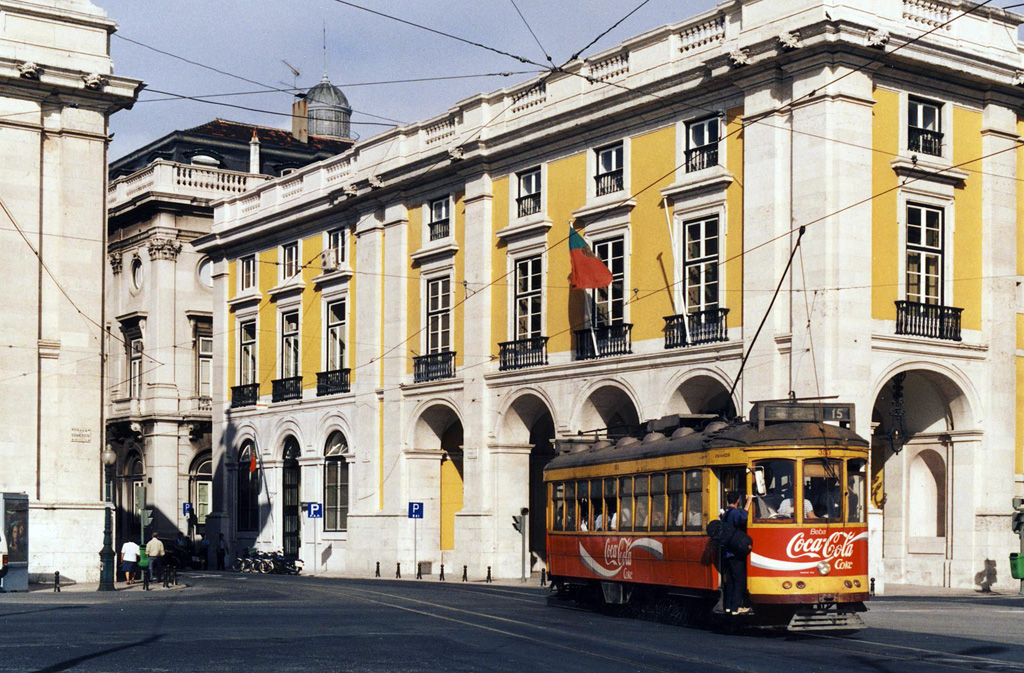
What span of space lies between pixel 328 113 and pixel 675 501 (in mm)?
71041

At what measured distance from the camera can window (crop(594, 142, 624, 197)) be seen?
134 feet

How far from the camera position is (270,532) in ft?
188

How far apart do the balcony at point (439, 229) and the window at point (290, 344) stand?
9333mm

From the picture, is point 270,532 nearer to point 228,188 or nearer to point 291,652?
point 228,188

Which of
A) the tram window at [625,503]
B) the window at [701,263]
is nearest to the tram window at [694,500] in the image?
the tram window at [625,503]

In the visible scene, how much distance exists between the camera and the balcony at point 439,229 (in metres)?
48.3

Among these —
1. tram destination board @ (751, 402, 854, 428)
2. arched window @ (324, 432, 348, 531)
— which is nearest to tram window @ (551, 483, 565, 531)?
tram destination board @ (751, 402, 854, 428)

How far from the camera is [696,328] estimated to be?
124ft

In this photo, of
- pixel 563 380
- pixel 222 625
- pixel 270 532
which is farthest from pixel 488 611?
pixel 270 532

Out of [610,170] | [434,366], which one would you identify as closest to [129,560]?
[434,366]

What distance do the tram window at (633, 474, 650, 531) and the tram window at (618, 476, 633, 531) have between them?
0.18 metres

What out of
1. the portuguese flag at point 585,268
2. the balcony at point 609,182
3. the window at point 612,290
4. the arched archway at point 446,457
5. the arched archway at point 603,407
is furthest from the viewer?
the arched archway at point 446,457

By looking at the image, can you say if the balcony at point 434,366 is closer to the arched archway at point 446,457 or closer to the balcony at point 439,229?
the arched archway at point 446,457

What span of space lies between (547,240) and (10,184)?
14529 mm
